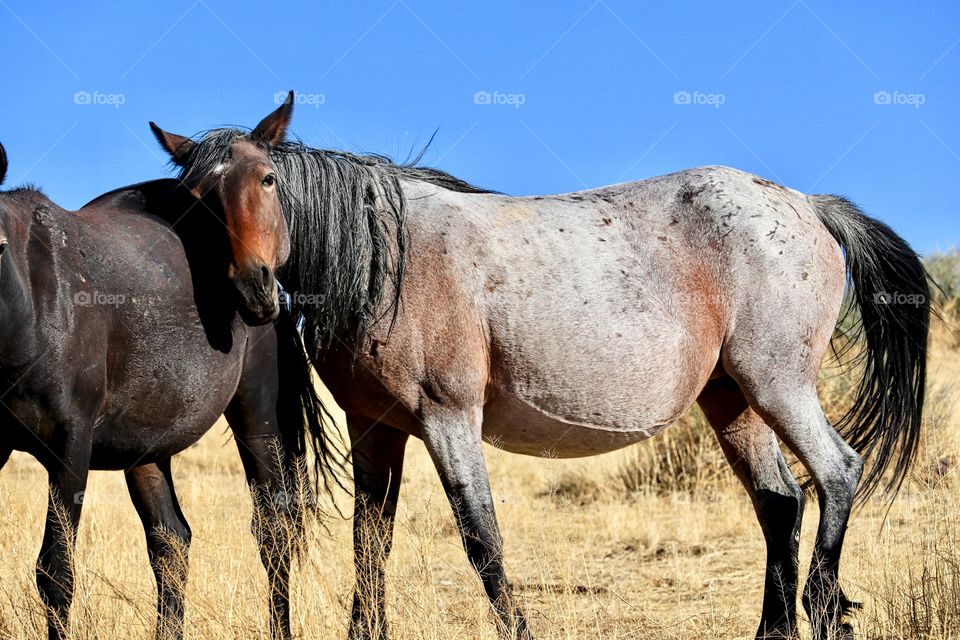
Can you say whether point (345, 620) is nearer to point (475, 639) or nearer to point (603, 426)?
point (475, 639)

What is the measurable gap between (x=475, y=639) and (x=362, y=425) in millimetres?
1145

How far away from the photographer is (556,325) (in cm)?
418

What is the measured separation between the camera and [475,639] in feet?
12.5

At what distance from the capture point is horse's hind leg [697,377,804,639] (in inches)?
182

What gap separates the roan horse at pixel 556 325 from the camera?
401cm

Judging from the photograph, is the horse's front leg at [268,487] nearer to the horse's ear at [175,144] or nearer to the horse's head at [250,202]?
the horse's head at [250,202]

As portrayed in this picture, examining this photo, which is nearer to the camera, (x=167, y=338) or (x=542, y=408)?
(x=167, y=338)

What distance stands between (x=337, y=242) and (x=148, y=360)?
92 cm

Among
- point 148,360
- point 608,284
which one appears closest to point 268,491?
point 148,360

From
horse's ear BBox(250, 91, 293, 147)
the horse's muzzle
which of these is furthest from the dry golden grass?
horse's ear BBox(250, 91, 293, 147)

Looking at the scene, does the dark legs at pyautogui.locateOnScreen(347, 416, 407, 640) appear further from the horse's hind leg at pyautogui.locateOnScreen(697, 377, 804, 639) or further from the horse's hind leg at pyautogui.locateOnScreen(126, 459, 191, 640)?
the horse's hind leg at pyautogui.locateOnScreen(697, 377, 804, 639)

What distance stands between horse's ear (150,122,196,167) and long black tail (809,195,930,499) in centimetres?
320

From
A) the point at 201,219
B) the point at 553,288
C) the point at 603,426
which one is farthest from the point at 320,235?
the point at 603,426

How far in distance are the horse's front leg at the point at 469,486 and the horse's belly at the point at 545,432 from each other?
292 millimetres
